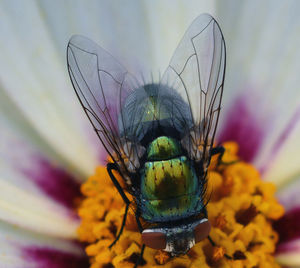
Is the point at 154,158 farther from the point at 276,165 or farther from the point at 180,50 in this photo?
the point at 276,165

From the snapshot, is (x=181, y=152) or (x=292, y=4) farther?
(x=292, y=4)

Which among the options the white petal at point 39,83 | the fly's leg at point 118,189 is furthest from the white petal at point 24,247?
the white petal at point 39,83

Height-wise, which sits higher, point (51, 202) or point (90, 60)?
point (90, 60)

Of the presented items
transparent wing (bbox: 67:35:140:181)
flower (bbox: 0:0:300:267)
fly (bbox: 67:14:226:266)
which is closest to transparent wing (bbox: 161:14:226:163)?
fly (bbox: 67:14:226:266)

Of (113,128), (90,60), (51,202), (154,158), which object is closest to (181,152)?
(154,158)

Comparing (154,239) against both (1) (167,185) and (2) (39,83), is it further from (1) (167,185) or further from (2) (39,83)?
(2) (39,83)

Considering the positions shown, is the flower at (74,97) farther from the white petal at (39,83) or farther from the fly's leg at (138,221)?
the fly's leg at (138,221)

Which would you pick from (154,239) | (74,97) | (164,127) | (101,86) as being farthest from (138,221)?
(74,97)
